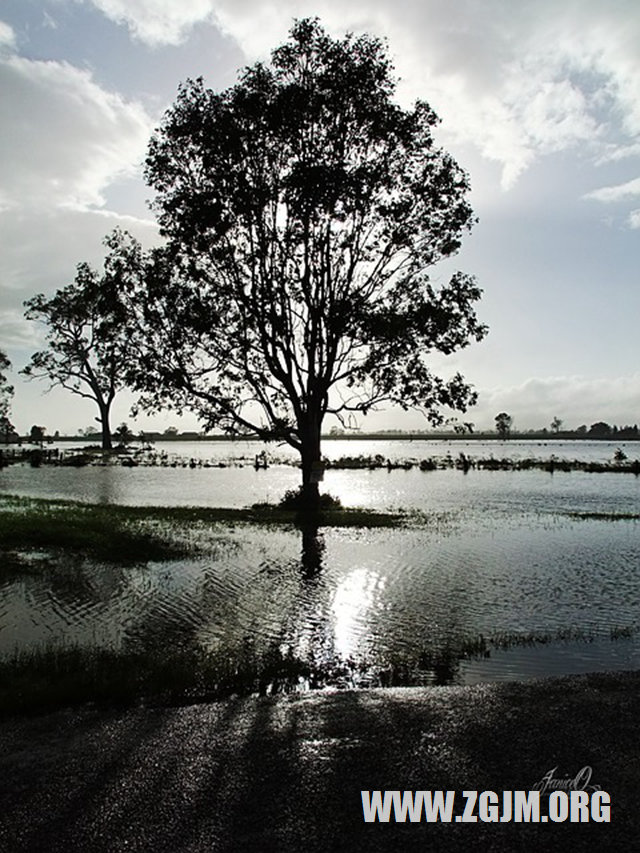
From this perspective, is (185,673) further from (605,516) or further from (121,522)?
(605,516)

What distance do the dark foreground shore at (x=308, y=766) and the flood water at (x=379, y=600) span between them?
2.09 metres

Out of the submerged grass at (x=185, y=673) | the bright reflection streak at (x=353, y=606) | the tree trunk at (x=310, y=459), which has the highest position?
the tree trunk at (x=310, y=459)

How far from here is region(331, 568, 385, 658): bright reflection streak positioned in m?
12.7

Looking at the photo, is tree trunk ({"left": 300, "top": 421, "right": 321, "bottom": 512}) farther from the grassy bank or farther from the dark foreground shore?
the dark foreground shore

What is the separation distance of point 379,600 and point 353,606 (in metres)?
0.89

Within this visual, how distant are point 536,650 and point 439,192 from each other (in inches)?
1140

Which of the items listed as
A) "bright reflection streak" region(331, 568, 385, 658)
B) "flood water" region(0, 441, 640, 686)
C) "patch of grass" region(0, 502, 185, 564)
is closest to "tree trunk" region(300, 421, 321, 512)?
"flood water" region(0, 441, 640, 686)

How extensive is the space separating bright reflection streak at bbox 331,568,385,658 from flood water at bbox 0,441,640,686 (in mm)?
50

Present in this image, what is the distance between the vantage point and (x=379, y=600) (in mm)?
15977

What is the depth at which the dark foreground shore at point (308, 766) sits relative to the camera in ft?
18.5

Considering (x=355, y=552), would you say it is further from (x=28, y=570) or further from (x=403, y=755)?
(x=403, y=755)

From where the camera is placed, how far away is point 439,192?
35.5 m

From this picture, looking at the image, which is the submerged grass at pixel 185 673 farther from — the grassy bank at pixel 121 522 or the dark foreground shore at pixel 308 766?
the grassy bank at pixel 121 522

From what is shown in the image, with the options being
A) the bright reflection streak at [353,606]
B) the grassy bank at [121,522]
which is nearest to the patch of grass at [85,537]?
the grassy bank at [121,522]
